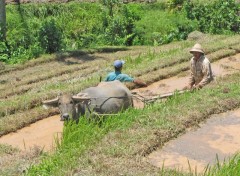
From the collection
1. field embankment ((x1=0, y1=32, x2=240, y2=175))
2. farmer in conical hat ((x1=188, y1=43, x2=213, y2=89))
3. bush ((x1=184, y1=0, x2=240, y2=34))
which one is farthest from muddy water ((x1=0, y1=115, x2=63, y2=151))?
bush ((x1=184, y1=0, x2=240, y2=34))

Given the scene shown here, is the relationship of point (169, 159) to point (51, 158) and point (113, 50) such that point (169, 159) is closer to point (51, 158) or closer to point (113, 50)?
point (51, 158)

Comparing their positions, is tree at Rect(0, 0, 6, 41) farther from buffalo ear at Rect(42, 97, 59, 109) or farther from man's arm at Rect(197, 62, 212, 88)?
buffalo ear at Rect(42, 97, 59, 109)

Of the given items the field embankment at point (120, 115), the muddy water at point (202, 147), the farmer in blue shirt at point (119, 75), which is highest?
the farmer in blue shirt at point (119, 75)

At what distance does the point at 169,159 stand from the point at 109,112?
1507 mm

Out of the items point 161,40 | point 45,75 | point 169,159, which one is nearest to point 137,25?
point 161,40

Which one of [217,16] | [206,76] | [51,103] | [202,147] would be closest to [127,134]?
[202,147]

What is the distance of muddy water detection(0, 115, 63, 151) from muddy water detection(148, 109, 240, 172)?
172 centimetres

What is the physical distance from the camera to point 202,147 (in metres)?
6.62

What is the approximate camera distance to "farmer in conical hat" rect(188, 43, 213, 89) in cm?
876

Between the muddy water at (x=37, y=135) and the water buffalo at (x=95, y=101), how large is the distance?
1.37 ft

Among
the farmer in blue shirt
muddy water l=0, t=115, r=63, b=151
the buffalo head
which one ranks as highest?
the farmer in blue shirt

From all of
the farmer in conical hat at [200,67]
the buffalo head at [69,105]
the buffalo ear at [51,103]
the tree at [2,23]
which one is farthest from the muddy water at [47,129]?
the tree at [2,23]

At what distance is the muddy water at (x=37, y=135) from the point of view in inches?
291

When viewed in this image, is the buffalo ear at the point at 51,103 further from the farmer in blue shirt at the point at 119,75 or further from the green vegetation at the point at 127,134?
the farmer in blue shirt at the point at 119,75
